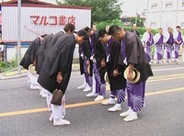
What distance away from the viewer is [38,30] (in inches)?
679

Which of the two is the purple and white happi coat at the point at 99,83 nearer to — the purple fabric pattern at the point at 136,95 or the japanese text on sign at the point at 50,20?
the purple fabric pattern at the point at 136,95

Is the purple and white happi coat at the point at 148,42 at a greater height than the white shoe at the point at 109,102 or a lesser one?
greater

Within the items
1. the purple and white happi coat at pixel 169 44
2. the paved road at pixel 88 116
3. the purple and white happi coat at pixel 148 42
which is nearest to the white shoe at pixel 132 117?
the paved road at pixel 88 116

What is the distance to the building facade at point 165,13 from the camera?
51281 millimetres

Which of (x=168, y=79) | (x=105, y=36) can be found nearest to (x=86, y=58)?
(x=105, y=36)

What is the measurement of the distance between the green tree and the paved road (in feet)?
85.5

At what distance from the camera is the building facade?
5128 cm

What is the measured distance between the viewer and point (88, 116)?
6531 mm

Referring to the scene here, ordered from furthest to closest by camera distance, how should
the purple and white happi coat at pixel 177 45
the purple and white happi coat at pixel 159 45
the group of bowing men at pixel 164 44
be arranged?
the purple and white happi coat at pixel 177 45, the purple and white happi coat at pixel 159 45, the group of bowing men at pixel 164 44

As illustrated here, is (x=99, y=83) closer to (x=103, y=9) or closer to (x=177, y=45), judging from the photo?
(x=177, y=45)

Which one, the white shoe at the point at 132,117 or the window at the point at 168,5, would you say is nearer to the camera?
the white shoe at the point at 132,117

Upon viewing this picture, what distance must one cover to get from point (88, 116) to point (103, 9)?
97.4ft

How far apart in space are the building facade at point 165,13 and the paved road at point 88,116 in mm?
44561

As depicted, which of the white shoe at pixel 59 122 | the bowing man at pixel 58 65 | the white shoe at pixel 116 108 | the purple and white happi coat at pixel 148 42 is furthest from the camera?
the purple and white happi coat at pixel 148 42
